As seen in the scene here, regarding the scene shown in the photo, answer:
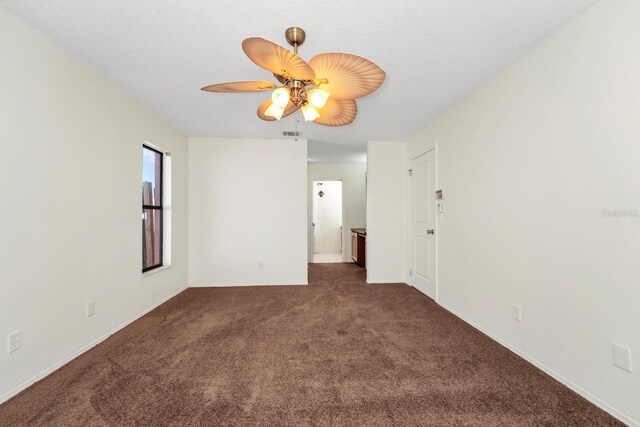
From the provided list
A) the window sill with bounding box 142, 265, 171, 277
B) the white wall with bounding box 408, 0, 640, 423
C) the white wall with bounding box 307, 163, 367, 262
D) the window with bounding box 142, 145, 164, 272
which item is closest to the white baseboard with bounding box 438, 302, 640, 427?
the white wall with bounding box 408, 0, 640, 423

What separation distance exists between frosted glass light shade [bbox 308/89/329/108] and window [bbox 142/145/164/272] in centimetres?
274

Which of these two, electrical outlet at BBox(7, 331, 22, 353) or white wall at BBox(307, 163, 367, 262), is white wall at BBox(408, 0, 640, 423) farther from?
white wall at BBox(307, 163, 367, 262)

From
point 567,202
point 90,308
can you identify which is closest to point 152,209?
point 90,308

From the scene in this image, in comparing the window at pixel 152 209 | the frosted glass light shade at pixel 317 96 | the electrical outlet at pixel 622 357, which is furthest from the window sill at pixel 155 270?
the electrical outlet at pixel 622 357

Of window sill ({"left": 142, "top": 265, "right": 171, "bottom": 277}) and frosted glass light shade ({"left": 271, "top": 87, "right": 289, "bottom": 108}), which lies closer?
frosted glass light shade ({"left": 271, "top": 87, "right": 289, "bottom": 108})

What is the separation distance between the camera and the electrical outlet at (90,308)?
2.34 m

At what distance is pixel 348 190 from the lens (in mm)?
7000

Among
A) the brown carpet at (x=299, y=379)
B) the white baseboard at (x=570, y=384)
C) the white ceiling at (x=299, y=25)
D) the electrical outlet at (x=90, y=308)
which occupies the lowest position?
the brown carpet at (x=299, y=379)

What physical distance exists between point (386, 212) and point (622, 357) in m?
3.31

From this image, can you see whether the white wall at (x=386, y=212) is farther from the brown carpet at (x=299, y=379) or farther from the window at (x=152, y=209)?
the window at (x=152, y=209)

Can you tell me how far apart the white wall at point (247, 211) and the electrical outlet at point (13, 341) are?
108 inches

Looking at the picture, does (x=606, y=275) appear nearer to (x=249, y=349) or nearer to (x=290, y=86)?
(x=290, y=86)

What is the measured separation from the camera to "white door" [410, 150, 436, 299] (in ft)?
12.5

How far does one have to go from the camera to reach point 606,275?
63.7 inches
